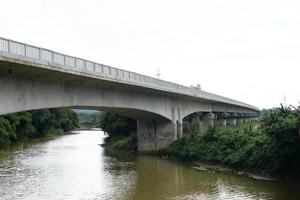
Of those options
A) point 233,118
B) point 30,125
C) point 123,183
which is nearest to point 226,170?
point 123,183

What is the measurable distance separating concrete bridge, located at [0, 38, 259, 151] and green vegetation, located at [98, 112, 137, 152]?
3.24 m

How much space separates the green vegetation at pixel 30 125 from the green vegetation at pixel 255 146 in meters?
25.4

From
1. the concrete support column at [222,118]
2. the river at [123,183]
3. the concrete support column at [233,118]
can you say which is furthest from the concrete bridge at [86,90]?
the concrete support column at [233,118]

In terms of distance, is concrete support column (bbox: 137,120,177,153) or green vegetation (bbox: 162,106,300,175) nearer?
green vegetation (bbox: 162,106,300,175)

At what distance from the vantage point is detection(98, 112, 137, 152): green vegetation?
47531 millimetres

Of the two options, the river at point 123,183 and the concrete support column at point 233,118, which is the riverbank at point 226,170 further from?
the concrete support column at point 233,118

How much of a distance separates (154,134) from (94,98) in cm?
1663

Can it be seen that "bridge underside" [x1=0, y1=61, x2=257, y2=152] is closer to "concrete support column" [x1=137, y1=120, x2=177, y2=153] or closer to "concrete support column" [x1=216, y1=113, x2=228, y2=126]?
"concrete support column" [x1=137, y1=120, x2=177, y2=153]

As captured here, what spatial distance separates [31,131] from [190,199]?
50157 millimetres

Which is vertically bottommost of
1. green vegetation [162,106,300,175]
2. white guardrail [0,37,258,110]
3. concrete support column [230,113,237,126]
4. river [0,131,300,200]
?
river [0,131,300,200]

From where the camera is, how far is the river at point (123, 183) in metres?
22.3

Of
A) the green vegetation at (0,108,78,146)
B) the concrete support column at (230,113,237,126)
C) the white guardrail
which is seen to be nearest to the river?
the white guardrail

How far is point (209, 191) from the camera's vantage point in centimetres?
2372

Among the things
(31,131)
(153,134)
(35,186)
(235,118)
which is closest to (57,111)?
(31,131)
